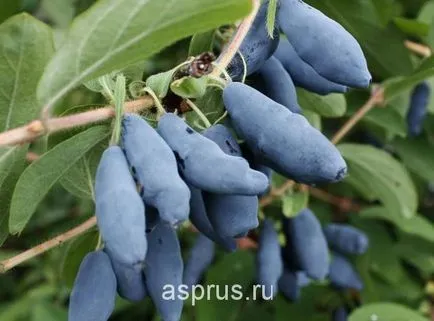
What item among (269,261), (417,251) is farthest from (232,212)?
(417,251)

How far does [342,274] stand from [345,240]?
6 centimetres

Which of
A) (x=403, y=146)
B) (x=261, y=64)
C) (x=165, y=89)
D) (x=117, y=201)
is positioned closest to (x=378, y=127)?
(x=403, y=146)

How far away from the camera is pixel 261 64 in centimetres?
86

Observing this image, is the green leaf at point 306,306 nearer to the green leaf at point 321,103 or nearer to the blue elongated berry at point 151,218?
the green leaf at point 321,103

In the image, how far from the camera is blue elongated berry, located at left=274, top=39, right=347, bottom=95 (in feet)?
2.91

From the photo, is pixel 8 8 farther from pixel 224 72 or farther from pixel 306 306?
pixel 306 306

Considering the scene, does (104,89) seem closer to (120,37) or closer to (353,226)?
(120,37)

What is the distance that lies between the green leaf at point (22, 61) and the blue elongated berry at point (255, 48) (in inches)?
6.8

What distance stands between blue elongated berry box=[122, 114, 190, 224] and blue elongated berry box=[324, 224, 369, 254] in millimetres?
871

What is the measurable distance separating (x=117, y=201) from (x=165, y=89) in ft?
0.51

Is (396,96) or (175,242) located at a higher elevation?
(175,242)

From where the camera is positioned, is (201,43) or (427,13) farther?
(427,13)

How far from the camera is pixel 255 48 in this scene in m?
0.85

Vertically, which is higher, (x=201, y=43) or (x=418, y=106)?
(x=201, y=43)
